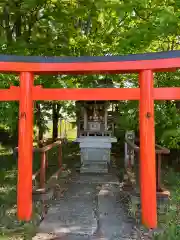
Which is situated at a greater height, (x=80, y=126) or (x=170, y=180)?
(x=80, y=126)

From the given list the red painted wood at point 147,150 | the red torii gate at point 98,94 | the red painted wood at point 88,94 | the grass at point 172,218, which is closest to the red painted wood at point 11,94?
the red torii gate at point 98,94

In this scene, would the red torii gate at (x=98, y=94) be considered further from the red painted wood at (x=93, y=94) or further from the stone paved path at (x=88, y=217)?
the stone paved path at (x=88, y=217)

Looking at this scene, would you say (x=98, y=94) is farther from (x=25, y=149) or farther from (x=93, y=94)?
(x=25, y=149)

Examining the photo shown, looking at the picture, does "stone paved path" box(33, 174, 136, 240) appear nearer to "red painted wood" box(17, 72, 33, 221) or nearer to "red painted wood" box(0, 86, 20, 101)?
"red painted wood" box(17, 72, 33, 221)

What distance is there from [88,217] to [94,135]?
19.4 ft

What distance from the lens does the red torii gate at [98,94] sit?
5.89m

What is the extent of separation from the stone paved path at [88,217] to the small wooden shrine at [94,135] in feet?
8.19

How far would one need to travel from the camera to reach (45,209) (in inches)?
271

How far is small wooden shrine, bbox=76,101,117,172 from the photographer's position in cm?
1155

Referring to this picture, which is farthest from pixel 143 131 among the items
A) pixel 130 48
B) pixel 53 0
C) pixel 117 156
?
pixel 117 156

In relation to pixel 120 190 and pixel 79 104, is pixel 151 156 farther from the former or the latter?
pixel 79 104

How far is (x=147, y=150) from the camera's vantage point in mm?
5949

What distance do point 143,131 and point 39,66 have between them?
7.63ft

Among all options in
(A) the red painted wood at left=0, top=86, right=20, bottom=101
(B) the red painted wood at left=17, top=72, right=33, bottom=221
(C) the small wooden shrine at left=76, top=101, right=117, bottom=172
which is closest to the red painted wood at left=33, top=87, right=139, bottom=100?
(B) the red painted wood at left=17, top=72, right=33, bottom=221
